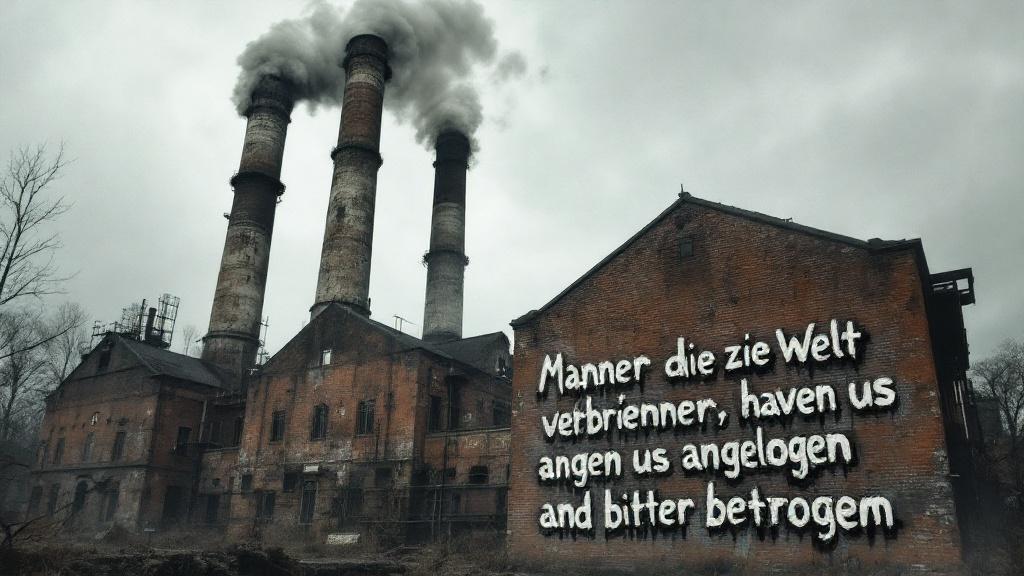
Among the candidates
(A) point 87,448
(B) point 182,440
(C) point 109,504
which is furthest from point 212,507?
(A) point 87,448

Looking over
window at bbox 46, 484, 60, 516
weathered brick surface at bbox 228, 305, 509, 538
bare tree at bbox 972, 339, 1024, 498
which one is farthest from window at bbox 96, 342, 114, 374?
bare tree at bbox 972, 339, 1024, 498

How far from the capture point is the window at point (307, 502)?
80.0 feet

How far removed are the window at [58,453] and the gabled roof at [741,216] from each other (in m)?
25.4

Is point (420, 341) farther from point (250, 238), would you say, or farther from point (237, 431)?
point (250, 238)

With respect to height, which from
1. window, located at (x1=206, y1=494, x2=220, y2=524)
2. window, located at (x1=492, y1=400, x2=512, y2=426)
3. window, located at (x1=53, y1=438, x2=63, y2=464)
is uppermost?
window, located at (x1=492, y1=400, x2=512, y2=426)

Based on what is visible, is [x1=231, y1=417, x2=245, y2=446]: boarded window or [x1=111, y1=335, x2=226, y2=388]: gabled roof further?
[x1=231, y1=417, x2=245, y2=446]: boarded window

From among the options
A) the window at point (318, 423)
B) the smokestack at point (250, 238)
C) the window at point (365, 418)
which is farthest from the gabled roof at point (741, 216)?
the smokestack at point (250, 238)

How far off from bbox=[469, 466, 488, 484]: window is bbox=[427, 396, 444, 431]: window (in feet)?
9.08

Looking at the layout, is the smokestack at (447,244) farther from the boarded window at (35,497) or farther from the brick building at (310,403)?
the boarded window at (35,497)

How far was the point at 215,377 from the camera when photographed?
33.0 metres

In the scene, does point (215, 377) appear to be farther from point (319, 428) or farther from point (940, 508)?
point (940, 508)

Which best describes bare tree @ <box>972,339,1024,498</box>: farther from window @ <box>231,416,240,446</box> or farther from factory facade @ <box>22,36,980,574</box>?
window @ <box>231,416,240,446</box>

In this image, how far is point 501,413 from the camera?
1099 inches

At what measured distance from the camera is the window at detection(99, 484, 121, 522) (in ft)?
94.7
